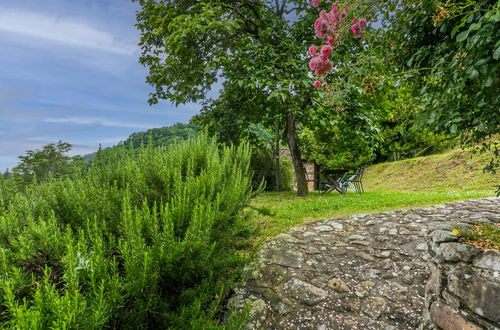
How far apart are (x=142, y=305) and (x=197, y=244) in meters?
0.44

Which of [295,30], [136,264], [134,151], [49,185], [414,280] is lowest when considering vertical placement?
[414,280]

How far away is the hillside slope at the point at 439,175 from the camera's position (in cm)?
1058

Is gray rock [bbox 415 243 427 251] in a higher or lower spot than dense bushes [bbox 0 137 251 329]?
lower

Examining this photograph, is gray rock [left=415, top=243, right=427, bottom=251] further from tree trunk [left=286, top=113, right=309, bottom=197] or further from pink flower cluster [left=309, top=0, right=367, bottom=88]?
tree trunk [left=286, top=113, right=309, bottom=197]

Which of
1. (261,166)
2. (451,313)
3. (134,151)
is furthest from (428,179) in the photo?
(134,151)

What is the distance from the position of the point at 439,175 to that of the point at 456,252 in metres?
13.5

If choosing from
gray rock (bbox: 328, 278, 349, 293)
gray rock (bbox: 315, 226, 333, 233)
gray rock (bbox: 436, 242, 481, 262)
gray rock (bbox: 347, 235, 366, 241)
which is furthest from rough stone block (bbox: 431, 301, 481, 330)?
gray rock (bbox: 315, 226, 333, 233)

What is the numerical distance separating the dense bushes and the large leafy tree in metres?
3.92

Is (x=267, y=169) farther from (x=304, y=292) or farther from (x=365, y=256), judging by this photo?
(x=304, y=292)

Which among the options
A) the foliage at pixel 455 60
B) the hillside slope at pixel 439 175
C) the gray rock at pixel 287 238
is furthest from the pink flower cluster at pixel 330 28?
the hillside slope at pixel 439 175

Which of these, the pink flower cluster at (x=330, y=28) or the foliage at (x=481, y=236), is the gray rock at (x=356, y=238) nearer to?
the foliage at (x=481, y=236)

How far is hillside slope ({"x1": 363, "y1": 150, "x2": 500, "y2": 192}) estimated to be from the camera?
10.6m

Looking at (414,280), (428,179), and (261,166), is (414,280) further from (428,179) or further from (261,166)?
(428,179)

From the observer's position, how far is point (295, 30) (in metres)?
8.12
